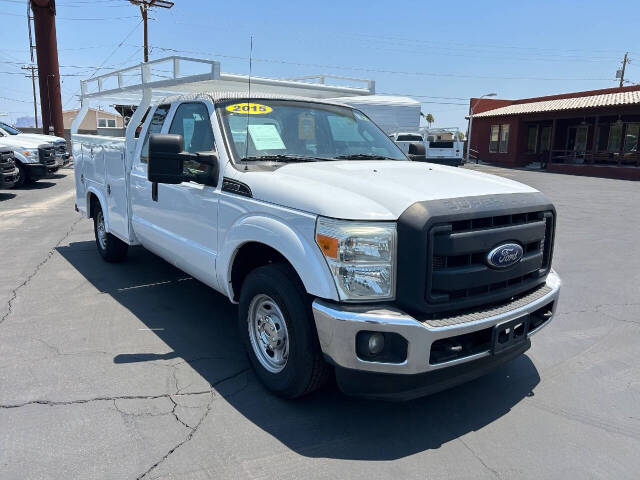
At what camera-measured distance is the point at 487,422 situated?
10.3ft

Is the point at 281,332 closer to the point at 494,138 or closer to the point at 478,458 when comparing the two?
the point at 478,458

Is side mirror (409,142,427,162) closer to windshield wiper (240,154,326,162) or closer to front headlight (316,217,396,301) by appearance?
windshield wiper (240,154,326,162)

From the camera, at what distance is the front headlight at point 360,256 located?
2.69m

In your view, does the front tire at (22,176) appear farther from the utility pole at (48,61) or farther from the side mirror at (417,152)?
the side mirror at (417,152)

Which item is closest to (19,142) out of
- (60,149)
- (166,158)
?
(60,149)

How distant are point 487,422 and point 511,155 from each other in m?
34.1

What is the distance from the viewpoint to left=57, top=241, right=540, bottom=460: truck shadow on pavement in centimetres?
293

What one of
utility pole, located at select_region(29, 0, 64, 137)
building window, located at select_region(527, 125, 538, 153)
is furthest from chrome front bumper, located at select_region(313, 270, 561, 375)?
building window, located at select_region(527, 125, 538, 153)

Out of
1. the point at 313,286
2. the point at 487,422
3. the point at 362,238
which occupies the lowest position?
the point at 487,422

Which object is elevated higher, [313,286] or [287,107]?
[287,107]

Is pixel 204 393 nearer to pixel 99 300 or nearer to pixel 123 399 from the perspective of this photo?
pixel 123 399

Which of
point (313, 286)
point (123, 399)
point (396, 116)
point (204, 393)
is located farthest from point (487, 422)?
point (396, 116)

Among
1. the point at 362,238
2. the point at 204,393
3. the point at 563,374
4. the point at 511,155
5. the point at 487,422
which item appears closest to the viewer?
the point at 362,238

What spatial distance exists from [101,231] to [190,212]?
128 inches
